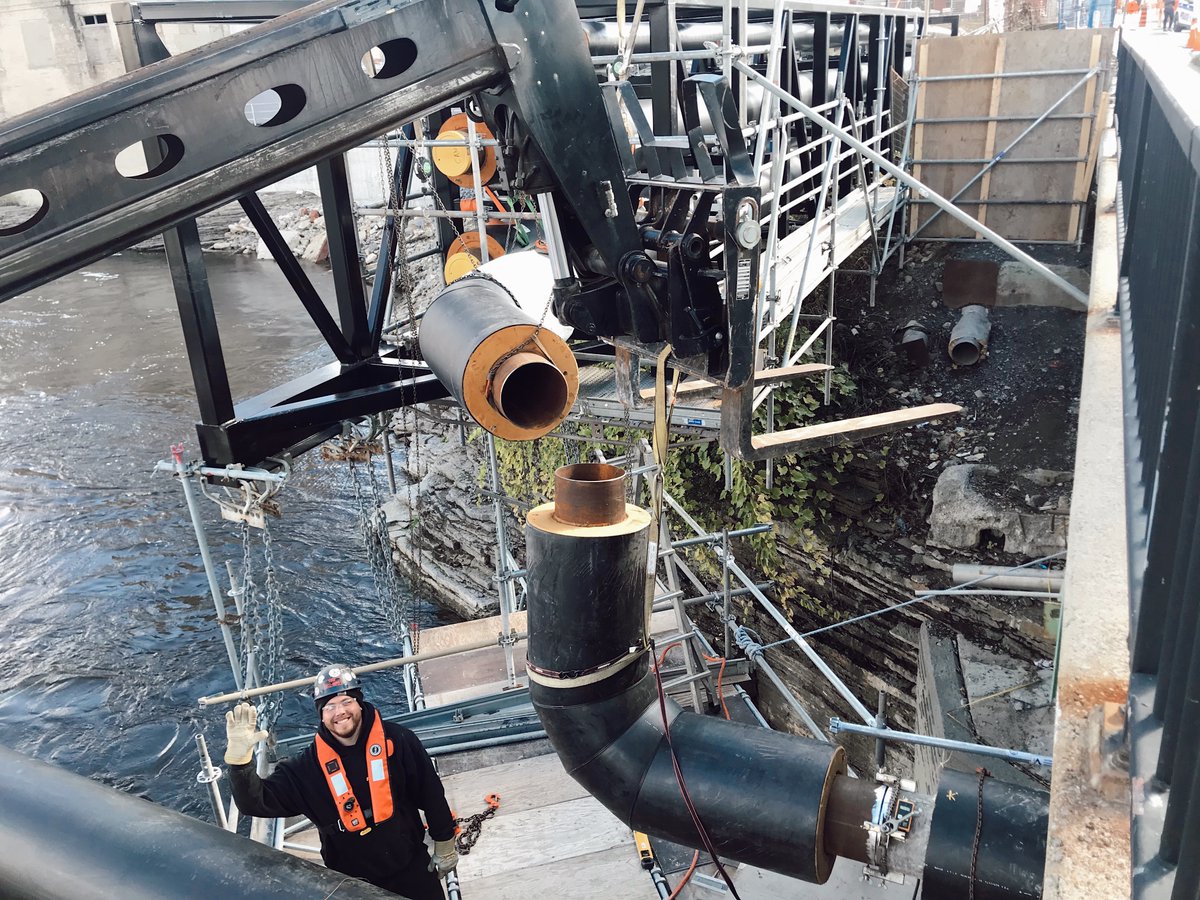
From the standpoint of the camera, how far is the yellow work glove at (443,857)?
4.71 m

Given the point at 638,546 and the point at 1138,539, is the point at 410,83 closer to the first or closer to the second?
the point at 638,546

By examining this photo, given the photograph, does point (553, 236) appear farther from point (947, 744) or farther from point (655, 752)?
point (947, 744)

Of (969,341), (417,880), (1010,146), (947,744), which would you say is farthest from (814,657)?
(1010,146)

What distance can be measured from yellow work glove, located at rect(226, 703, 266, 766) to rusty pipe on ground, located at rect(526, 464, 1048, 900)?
153 centimetres

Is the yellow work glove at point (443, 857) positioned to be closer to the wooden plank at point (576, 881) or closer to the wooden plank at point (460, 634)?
the wooden plank at point (576, 881)

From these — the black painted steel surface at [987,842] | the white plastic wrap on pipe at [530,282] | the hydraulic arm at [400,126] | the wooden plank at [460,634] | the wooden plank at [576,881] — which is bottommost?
the wooden plank at [460,634]

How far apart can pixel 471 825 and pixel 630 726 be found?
8.06 feet

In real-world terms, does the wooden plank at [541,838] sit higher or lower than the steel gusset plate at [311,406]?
lower

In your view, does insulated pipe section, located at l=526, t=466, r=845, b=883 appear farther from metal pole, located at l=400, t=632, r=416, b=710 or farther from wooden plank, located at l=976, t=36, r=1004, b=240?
wooden plank, located at l=976, t=36, r=1004, b=240

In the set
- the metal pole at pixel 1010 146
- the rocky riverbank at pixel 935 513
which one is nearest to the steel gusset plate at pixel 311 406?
the rocky riverbank at pixel 935 513

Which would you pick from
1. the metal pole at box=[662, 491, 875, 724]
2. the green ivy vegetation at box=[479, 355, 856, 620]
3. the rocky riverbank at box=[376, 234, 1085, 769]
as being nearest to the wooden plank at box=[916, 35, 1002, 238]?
the rocky riverbank at box=[376, 234, 1085, 769]

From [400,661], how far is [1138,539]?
510 cm

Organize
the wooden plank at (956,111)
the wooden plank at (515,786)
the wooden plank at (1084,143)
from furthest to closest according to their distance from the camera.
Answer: the wooden plank at (956,111) < the wooden plank at (1084,143) < the wooden plank at (515,786)

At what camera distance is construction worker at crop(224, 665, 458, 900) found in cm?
440
